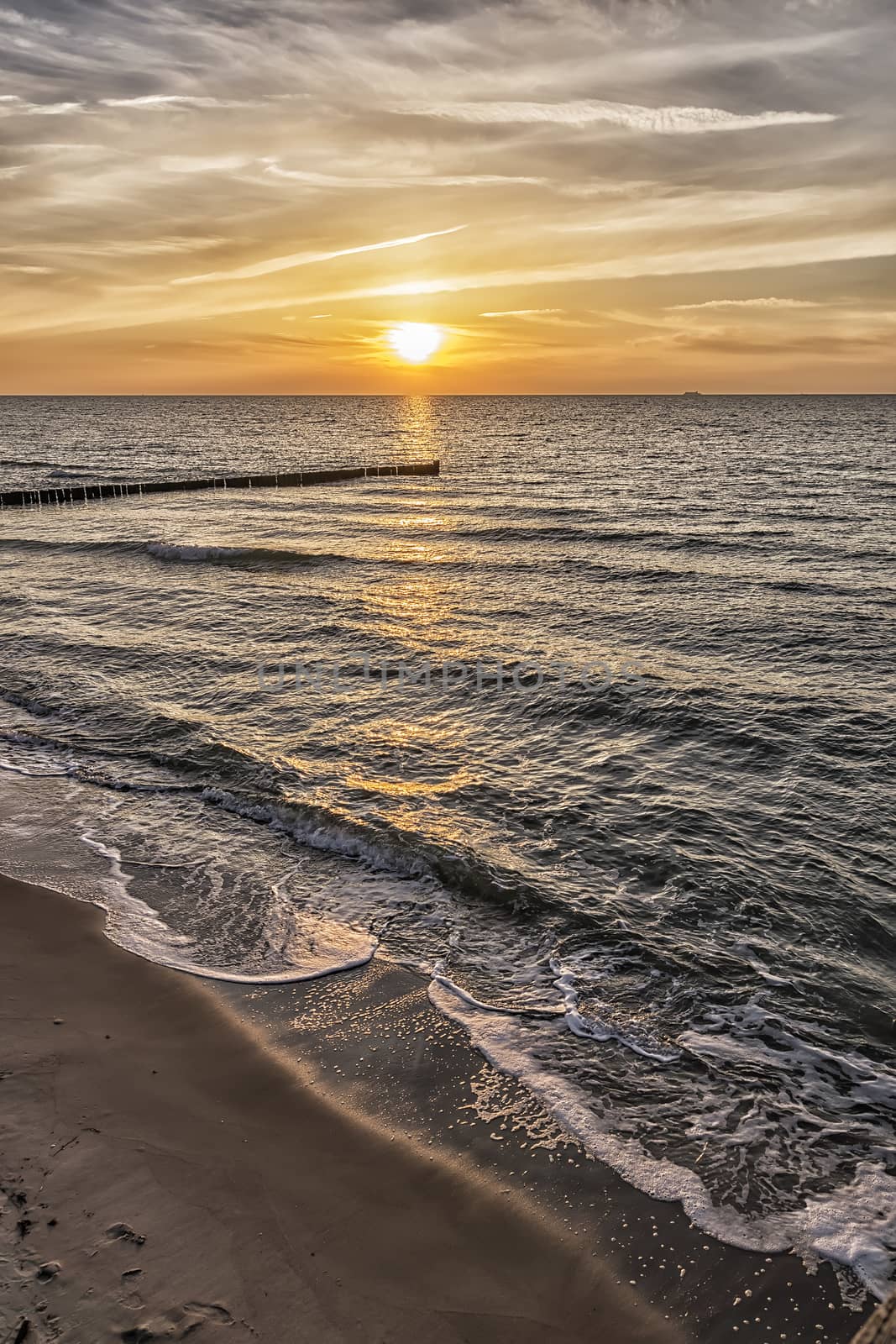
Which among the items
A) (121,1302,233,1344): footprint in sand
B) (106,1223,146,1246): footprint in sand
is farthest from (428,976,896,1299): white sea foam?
(106,1223,146,1246): footprint in sand

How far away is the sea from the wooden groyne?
22.3 m

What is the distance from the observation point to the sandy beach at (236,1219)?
4969mm

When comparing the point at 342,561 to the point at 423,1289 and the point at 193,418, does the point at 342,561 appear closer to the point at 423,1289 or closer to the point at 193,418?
the point at 423,1289

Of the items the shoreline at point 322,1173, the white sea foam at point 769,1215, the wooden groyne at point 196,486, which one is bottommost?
the white sea foam at point 769,1215

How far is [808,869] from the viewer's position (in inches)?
417

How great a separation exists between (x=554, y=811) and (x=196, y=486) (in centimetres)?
4960

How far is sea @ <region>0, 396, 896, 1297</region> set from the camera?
7.14m

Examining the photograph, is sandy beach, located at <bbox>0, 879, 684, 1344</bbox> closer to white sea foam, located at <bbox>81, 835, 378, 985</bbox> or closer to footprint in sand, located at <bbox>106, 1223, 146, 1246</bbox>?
footprint in sand, located at <bbox>106, 1223, 146, 1246</bbox>

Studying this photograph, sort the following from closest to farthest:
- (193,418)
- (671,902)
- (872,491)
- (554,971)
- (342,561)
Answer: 1. (554,971)
2. (671,902)
3. (342,561)
4. (872,491)
5. (193,418)

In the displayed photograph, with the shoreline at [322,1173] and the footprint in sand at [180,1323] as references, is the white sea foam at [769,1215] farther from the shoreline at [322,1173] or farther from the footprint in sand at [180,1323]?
the footprint in sand at [180,1323]

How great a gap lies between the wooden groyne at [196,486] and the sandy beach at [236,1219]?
48.6 m

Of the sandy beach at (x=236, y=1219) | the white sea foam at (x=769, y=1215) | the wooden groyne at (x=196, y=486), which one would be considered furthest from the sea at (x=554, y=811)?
the wooden groyne at (x=196, y=486)

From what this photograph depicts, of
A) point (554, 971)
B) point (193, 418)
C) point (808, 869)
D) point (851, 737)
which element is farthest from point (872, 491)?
point (193, 418)

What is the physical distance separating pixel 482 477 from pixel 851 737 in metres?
46.8
